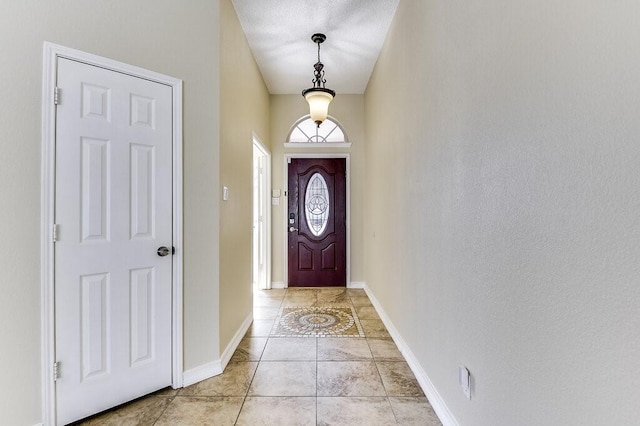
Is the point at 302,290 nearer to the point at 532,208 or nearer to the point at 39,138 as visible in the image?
the point at 39,138

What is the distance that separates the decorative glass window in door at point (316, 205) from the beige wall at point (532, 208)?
2.82 meters

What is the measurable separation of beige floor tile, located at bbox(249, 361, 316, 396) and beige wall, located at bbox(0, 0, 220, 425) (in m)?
0.39

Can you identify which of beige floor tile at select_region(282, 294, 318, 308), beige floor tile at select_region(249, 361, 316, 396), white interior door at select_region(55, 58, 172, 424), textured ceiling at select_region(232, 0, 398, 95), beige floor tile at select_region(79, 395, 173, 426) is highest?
textured ceiling at select_region(232, 0, 398, 95)

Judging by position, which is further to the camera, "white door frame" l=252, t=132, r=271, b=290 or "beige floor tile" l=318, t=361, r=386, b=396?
"white door frame" l=252, t=132, r=271, b=290

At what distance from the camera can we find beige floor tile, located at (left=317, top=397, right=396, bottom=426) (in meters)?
1.78

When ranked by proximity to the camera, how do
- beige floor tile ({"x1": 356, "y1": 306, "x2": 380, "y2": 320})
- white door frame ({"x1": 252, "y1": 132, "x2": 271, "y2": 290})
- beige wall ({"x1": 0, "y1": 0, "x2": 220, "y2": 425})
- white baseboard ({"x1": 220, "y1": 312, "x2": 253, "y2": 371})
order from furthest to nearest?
white door frame ({"x1": 252, "y1": 132, "x2": 271, "y2": 290})
beige floor tile ({"x1": 356, "y1": 306, "x2": 380, "y2": 320})
white baseboard ({"x1": 220, "y1": 312, "x2": 253, "y2": 371})
beige wall ({"x1": 0, "y1": 0, "x2": 220, "y2": 425})

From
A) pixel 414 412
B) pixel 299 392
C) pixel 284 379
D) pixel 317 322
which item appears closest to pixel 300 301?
pixel 317 322

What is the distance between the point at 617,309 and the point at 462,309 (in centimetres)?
83

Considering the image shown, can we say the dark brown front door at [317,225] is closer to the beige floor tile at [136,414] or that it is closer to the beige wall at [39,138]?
the beige wall at [39,138]

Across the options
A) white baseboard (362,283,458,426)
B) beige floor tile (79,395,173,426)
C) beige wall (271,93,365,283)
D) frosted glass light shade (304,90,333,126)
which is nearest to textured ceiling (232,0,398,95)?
beige wall (271,93,365,283)

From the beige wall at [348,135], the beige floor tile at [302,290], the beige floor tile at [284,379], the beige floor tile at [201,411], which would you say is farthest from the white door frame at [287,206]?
the beige floor tile at [201,411]

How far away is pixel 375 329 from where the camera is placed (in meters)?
3.14

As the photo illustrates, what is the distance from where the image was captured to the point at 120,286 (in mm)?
1923

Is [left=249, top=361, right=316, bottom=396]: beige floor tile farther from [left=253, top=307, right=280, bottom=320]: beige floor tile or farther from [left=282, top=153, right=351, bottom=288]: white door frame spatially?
[left=282, top=153, right=351, bottom=288]: white door frame
